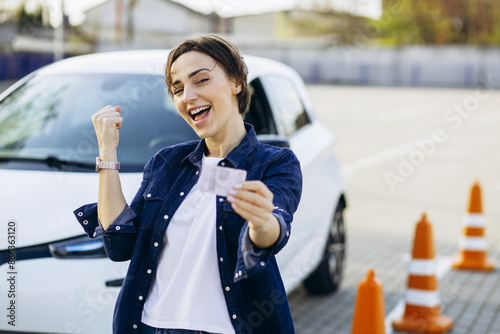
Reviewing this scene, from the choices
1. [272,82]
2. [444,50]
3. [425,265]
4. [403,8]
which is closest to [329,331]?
[425,265]

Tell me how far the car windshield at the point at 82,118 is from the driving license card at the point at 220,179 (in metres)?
2.35

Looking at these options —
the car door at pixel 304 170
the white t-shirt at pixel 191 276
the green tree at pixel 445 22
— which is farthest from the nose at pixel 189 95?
the green tree at pixel 445 22

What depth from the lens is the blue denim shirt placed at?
6.79ft

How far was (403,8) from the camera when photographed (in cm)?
5881

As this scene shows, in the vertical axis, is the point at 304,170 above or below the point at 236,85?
below

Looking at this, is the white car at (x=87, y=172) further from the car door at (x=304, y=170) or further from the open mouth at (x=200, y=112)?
the open mouth at (x=200, y=112)

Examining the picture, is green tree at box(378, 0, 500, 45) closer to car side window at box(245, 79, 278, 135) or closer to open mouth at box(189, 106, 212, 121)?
car side window at box(245, 79, 278, 135)

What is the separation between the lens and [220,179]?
1.75 metres

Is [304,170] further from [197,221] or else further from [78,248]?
[197,221]

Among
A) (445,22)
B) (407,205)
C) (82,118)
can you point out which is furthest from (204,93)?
(445,22)

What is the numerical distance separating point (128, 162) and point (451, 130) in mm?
18853

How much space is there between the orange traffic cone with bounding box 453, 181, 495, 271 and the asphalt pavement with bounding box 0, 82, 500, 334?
0.10 meters

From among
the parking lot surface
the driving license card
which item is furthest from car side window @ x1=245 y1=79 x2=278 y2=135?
the driving license card

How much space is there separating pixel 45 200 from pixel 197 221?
1.60 meters
